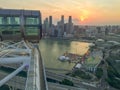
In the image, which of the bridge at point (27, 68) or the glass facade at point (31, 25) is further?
the glass facade at point (31, 25)

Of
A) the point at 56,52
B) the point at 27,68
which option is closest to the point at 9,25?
the point at 27,68

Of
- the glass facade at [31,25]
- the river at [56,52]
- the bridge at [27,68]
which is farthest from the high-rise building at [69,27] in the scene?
the glass facade at [31,25]

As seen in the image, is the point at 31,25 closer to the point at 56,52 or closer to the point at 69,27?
the point at 56,52

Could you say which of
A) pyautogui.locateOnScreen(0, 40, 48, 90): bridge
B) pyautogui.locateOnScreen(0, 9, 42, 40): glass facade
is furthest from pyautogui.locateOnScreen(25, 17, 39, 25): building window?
pyautogui.locateOnScreen(0, 40, 48, 90): bridge

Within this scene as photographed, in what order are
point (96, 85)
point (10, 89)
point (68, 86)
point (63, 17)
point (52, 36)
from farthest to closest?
1. point (63, 17)
2. point (52, 36)
3. point (96, 85)
4. point (68, 86)
5. point (10, 89)

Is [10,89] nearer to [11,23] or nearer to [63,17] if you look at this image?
[11,23]

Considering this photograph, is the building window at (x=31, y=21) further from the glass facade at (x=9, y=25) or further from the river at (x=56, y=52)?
the river at (x=56, y=52)

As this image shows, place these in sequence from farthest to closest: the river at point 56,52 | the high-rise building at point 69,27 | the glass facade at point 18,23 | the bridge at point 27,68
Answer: the high-rise building at point 69,27
the river at point 56,52
the glass facade at point 18,23
the bridge at point 27,68

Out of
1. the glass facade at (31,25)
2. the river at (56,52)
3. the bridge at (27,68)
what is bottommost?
the river at (56,52)

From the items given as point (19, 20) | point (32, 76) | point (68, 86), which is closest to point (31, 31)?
point (19, 20)

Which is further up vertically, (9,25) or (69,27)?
(9,25)

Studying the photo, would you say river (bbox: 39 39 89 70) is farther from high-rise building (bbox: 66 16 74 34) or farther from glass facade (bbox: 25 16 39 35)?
high-rise building (bbox: 66 16 74 34)
